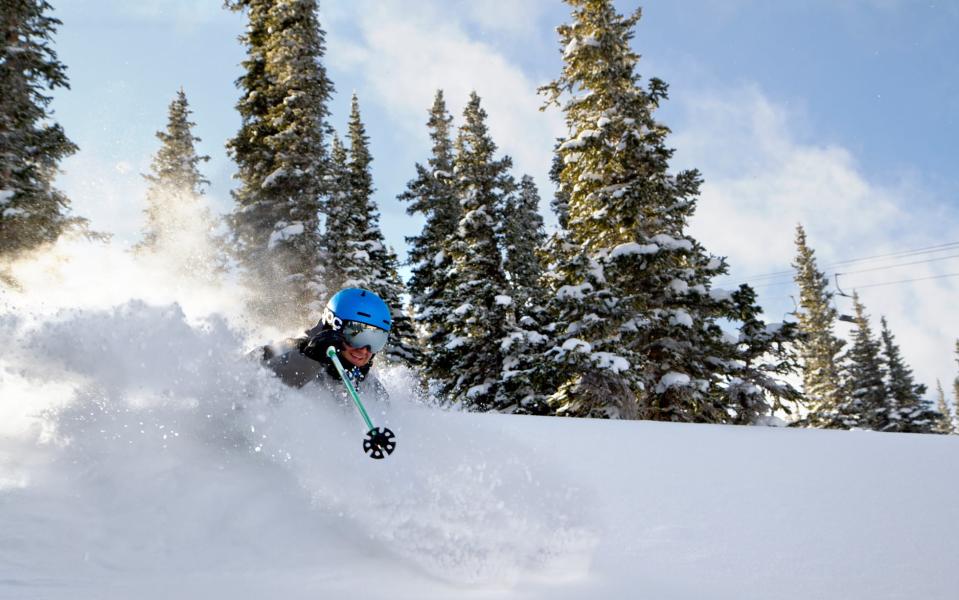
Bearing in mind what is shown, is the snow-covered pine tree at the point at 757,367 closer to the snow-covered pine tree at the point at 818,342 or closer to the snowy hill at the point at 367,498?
the snowy hill at the point at 367,498

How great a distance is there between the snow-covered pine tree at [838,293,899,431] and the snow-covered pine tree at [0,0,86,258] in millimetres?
38963

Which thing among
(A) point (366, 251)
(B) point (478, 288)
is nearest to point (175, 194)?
(A) point (366, 251)

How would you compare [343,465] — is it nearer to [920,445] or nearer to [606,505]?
[606,505]

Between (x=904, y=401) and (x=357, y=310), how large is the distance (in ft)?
132

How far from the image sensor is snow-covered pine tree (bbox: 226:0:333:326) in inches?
754

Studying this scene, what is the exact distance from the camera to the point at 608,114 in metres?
14.9

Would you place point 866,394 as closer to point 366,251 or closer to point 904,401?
point 904,401

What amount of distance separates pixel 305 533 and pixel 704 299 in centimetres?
1276

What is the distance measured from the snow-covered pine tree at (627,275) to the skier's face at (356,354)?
894cm

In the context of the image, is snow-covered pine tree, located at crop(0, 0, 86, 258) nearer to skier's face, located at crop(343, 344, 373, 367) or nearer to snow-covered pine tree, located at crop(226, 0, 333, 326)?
snow-covered pine tree, located at crop(226, 0, 333, 326)

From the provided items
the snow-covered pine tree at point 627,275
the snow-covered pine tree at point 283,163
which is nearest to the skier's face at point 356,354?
the snow-covered pine tree at point 627,275

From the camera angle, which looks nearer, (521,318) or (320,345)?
(320,345)

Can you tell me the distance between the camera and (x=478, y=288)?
2031cm

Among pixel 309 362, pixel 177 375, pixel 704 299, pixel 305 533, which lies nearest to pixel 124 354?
pixel 177 375
